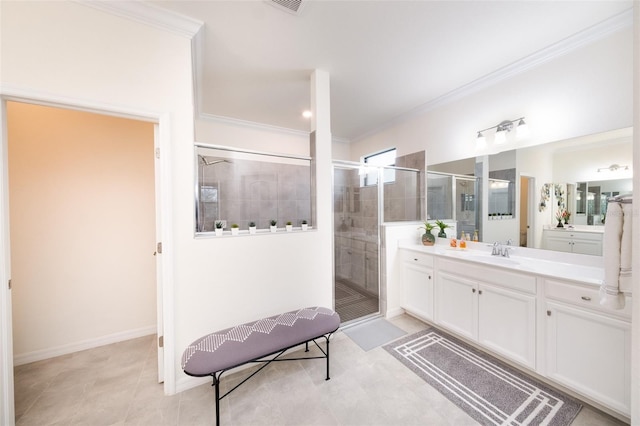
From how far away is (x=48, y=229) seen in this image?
2049mm

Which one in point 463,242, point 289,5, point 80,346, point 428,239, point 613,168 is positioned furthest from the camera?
point 428,239

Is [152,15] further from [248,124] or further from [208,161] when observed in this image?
[248,124]

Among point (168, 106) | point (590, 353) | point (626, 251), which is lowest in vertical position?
point (590, 353)

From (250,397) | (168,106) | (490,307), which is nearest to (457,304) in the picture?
(490,307)

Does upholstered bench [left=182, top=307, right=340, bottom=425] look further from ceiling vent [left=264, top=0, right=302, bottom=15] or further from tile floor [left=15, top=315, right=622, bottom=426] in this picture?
ceiling vent [left=264, top=0, right=302, bottom=15]

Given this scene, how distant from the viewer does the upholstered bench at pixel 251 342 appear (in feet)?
4.43

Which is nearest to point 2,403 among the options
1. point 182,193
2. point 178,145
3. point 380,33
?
point 182,193

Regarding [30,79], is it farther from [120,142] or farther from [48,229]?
[48,229]

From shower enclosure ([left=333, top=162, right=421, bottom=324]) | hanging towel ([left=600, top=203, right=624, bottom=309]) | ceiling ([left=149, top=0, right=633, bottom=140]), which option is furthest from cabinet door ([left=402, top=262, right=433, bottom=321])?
ceiling ([left=149, top=0, right=633, bottom=140])

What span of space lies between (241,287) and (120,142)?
200cm

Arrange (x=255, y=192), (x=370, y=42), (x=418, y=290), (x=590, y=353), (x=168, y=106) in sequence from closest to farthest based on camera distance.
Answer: (x=590, y=353)
(x=168, y=106)
(x=370, y=42)
(x=418, y=290)
(x=255, y=192)

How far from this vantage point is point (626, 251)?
3.70ft

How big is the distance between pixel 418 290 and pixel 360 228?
1014mm

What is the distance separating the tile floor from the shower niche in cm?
123
